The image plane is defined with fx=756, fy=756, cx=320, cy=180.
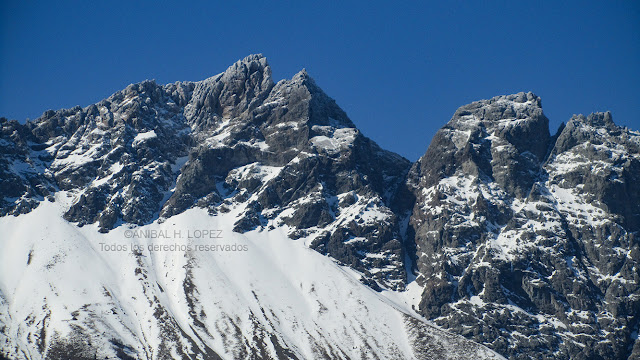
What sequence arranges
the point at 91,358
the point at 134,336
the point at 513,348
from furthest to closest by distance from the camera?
the point at 513,348
the point at 134,336
the point at 91,358

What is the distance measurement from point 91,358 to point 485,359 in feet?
313

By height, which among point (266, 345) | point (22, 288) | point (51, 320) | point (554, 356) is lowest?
point (554, 356)

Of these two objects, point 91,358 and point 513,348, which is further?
point 513,348

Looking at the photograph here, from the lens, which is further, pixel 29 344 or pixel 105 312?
pixel 105 312

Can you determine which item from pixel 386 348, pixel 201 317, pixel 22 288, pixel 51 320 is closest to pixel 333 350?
pixel 386 348

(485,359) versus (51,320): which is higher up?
(51,320)

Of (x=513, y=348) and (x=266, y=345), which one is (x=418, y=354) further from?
(x=266, y=345)

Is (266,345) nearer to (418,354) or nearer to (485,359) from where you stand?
(418,354)

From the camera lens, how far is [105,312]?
→ 19275cm

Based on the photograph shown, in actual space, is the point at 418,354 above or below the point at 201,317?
below

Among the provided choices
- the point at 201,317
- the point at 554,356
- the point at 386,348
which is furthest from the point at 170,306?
the point at 554,356

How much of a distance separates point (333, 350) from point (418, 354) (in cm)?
2165

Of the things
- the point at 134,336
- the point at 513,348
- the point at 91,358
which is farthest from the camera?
the point at 513,348

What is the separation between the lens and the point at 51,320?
7283 inches
